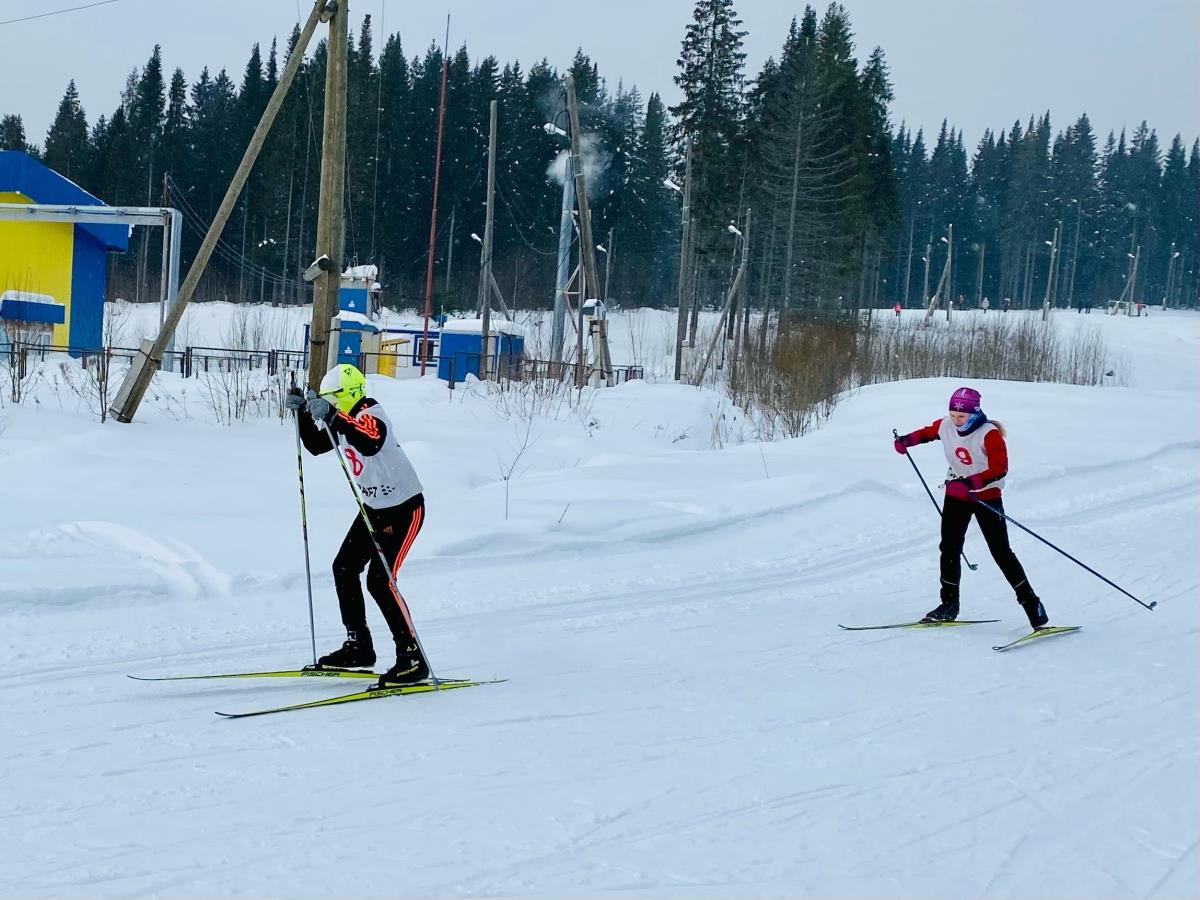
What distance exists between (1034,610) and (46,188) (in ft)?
92.5

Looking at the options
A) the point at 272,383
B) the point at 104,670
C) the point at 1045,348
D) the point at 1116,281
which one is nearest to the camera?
the point at 104,670

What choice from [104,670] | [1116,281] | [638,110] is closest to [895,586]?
[104,670]

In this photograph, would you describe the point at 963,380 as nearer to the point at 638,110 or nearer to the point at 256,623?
the point at 256,623

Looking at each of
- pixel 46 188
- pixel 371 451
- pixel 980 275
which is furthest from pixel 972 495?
pixel 980 275

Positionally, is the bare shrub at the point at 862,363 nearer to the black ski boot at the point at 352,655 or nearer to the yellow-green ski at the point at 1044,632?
the yellow-green ski at the point at 1044,632

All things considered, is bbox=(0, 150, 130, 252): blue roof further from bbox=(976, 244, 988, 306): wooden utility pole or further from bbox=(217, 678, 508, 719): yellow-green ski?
bbox=(976, 244, 988, 306): wooden utility pole

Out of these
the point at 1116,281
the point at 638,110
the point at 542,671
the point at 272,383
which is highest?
the point at 638,110

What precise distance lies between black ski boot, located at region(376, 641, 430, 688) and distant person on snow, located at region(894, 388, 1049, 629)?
391 cm

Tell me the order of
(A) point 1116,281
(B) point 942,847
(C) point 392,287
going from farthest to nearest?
1. (A) point 1116,281
2. (C) point 392,287
3. (B) point 942,847

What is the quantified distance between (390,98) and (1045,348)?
1825 inches

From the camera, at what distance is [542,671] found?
657cm

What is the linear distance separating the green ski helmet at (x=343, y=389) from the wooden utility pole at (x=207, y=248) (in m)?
7.01

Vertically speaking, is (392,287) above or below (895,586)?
above

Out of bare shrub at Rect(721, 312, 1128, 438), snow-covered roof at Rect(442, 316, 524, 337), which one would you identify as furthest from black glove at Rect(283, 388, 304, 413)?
snow-covered roof at Rect(442, 316, 524, 337)
